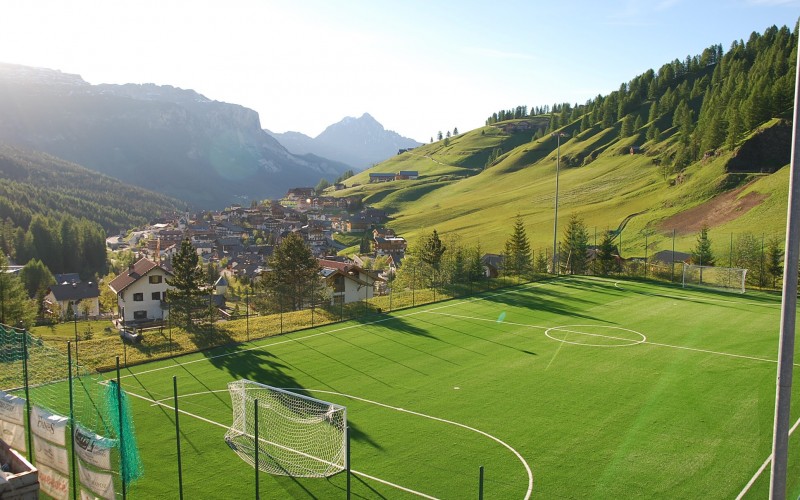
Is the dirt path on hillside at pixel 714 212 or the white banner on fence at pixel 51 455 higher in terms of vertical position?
the dirt path on hillside at pixel 714 212

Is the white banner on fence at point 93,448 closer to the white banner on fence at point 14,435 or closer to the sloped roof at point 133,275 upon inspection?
the white banner on fence at point 14,435

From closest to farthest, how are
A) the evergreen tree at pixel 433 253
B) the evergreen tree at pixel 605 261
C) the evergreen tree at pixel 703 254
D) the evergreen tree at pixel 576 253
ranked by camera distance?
the evergreen tree at pixel 433 253 → the evergreen tree at pixel 605 261 → the evergreen tree at pixel 576 253 → the evergreen tree at pixel 703 254

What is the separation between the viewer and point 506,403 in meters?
19.4

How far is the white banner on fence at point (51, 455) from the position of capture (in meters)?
11.4

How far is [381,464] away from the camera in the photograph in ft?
48.7

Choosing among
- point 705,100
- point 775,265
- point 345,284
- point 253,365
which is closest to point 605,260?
point 775,265

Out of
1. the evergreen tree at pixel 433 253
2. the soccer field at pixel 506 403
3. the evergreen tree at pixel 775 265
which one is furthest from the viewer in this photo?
the evergreen tree at pixel 433 253

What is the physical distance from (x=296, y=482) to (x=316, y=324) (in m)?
17.6

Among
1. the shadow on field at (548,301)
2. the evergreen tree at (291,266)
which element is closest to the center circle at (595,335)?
the shadow on field at (548,301)

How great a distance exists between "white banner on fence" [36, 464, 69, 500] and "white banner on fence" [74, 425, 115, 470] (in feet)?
2.88

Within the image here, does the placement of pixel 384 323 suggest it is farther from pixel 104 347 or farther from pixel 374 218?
pixel 374 218

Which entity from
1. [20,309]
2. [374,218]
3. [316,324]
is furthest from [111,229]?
[316,324]

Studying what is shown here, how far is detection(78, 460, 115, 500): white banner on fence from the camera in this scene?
1070 cm

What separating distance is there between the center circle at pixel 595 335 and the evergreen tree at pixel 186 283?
18.7m
